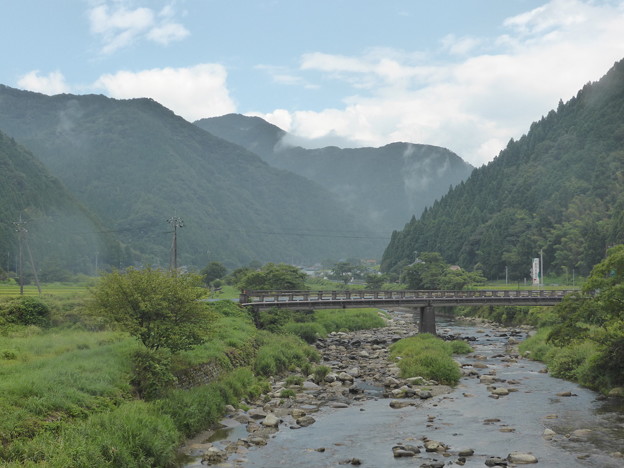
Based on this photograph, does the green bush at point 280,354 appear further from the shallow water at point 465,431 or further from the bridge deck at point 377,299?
the shallow water at point 465,431

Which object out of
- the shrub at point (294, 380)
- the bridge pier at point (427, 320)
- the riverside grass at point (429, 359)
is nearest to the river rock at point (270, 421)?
the shrub at point (294, 380)

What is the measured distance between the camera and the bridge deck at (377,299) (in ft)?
208

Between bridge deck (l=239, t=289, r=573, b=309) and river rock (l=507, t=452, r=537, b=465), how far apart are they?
3954cm

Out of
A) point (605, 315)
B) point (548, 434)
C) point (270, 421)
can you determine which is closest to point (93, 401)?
point (270, 421)

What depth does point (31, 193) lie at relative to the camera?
18850cm

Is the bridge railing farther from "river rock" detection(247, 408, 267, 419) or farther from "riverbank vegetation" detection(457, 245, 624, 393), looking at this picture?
"river rock" detection(247, 408, 267, 419)

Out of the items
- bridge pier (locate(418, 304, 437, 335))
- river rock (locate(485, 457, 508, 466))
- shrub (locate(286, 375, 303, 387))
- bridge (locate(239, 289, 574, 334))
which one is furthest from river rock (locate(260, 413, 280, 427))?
bridge pier (locate(418, 304, 437, 335))

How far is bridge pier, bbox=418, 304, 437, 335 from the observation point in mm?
67375

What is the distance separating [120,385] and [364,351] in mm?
34446

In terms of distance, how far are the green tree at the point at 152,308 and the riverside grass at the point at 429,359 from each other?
18577 mm

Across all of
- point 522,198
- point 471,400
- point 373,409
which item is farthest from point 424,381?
point 522,198

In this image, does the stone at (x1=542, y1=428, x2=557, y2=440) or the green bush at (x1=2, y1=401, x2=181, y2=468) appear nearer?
the green bush at (x1=2, y1=401, x2=181, y2=468)

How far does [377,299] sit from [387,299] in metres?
1.20

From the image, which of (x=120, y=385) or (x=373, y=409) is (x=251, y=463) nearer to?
(x=120, y=385)
